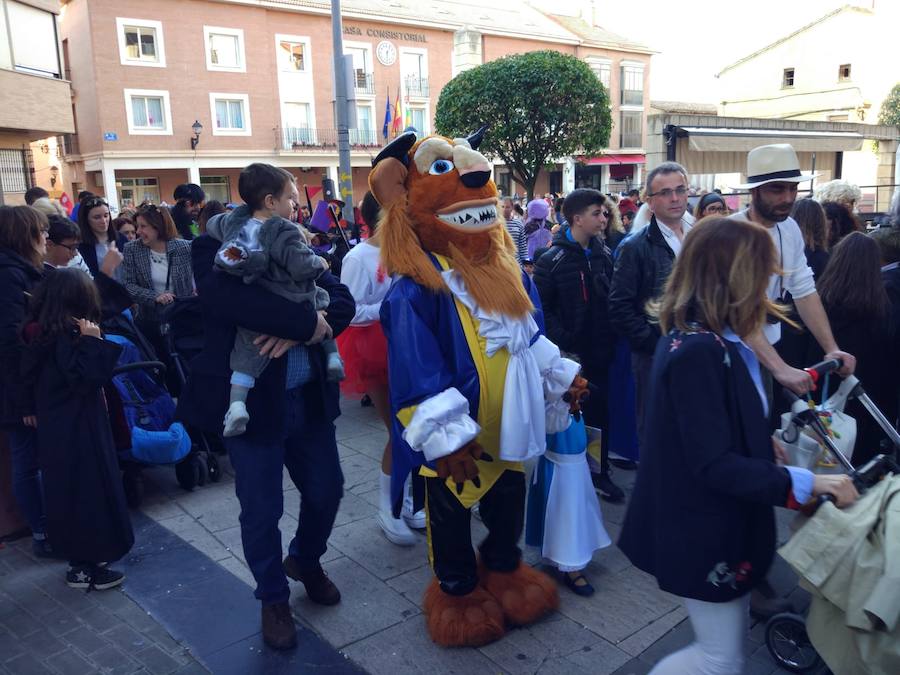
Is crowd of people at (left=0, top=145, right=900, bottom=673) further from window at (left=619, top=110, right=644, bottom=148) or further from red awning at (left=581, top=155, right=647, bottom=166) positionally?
window at (left=619, top=110, right=644, bottom=148)

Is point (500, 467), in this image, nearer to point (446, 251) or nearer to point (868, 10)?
point (446, 251)

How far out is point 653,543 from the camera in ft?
7.14

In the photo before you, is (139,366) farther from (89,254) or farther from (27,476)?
(89,254)

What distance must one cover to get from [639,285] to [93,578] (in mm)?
3322

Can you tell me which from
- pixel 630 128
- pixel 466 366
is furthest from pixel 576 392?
pixel 630 128

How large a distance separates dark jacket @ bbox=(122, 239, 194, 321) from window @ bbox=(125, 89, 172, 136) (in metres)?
25.1

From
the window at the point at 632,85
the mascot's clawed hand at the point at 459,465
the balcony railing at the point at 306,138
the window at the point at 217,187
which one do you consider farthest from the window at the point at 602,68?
the mascot's clawed hand at the point at 459,465

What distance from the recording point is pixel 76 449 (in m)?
3.39

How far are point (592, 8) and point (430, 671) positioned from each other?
1798 inches

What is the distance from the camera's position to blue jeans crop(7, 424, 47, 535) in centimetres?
378

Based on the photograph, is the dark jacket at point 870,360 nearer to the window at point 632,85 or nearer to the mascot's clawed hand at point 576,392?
the mascot's clawed hand at point 576,392

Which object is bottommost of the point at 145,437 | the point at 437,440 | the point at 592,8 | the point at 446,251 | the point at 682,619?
the point at 682,619

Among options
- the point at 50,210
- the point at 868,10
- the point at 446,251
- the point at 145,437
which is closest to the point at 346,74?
the point at 50,210

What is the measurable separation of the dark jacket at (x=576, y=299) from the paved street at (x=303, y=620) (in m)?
1.08
